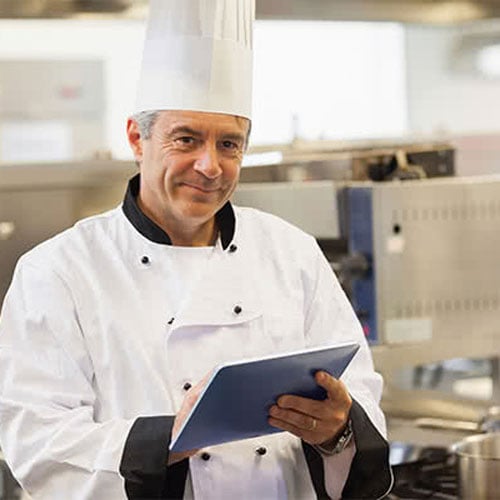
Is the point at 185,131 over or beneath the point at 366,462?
over

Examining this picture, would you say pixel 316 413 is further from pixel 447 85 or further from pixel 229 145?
pixel 447 85

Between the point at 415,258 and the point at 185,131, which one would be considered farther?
the point at 415,258

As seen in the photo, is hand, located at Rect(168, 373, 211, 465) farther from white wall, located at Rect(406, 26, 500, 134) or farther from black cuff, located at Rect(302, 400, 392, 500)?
Answer: white wall, located at Rect(406, 26, 500, 134)

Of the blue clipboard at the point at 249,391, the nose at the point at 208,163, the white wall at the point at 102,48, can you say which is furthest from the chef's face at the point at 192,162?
the white wall at the point at 102,48

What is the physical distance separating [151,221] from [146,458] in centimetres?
39

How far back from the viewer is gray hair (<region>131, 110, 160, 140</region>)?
6.32 feet

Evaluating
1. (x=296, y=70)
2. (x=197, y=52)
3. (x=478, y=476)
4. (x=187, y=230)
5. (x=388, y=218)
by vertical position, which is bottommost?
(x=478, y=476)

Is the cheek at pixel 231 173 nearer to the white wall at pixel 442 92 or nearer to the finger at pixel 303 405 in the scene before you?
the finger at pixel 303 405

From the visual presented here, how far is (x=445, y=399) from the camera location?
3367 mm

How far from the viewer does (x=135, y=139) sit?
77.2 inches

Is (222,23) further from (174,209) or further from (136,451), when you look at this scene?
(136,451)

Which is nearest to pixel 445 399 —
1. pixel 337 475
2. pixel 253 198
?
pixel 253 198

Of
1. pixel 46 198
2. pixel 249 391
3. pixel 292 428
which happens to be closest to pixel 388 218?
pixel 46 198

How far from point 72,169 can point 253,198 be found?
45cm
